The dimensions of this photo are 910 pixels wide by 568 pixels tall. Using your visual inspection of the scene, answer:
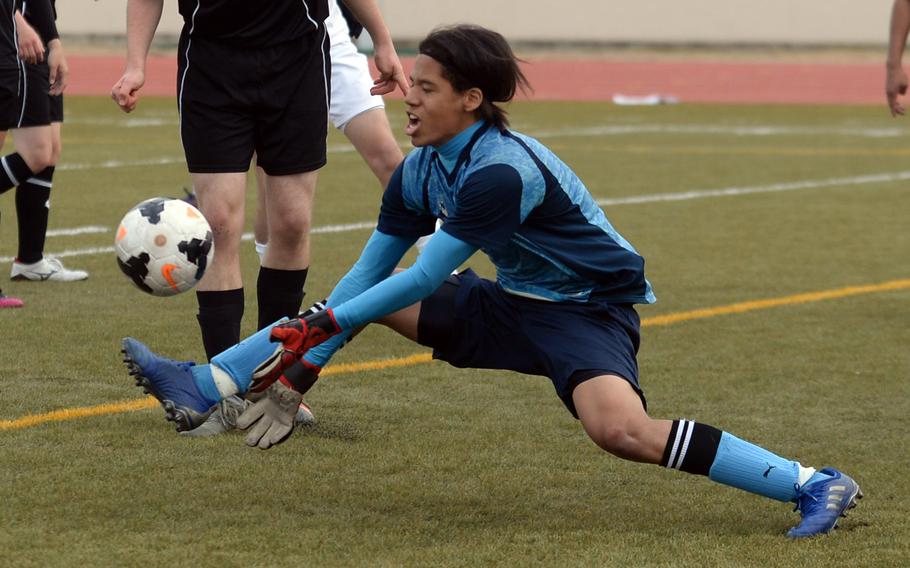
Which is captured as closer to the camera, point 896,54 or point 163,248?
point 163,248

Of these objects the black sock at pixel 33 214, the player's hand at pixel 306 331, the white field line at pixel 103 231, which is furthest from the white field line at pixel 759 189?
the player's hand at pixel 306 331

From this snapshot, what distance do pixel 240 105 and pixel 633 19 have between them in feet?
112

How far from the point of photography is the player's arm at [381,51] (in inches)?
203

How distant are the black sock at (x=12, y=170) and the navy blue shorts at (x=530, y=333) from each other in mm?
3901

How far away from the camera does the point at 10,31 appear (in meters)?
7.45

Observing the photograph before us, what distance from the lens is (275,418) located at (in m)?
4.19

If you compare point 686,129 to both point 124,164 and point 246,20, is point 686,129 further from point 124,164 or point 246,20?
point 246,20

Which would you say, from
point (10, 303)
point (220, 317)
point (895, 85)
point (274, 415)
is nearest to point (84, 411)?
point (220, 317)

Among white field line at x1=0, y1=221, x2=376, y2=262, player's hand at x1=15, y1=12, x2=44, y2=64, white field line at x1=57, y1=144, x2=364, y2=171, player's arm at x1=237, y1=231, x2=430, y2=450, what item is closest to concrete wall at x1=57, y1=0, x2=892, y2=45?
white field line at x1=57, y1=144, x2=364, y2=171

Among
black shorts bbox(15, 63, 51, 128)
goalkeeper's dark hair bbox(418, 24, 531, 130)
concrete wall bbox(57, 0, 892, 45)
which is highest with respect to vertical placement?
goalkeeper's dark hair bbox(418, 24, 531, 130)

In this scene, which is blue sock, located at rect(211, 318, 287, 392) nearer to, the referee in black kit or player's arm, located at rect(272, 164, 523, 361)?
player's arm, located at rect(272, 164, 523, 361)

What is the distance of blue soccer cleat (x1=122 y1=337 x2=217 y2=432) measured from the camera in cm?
429

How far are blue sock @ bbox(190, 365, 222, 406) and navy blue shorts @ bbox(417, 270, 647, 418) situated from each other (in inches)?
22.8

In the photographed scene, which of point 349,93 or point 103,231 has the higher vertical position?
point 349,93
